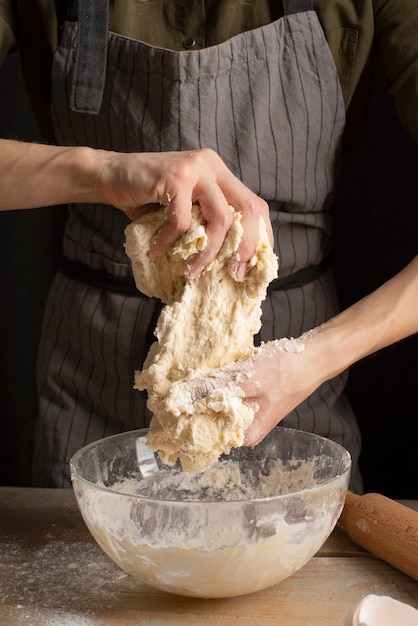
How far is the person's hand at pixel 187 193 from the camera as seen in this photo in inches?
40.0

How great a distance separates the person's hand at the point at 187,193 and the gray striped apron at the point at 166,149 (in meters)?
0.32

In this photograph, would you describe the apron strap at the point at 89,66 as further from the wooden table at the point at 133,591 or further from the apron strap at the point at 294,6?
the wooden table at the point at 133,591

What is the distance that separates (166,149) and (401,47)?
423 millimetres

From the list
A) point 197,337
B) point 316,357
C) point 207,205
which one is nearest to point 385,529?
point 316,357

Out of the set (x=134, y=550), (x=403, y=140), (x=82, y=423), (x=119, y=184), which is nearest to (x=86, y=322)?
(x=82, y=423)

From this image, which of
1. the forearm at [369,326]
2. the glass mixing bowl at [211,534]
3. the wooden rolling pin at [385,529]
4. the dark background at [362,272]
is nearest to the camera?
the glass mixing bowl at [211,534]

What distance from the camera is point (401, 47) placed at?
1371 mm

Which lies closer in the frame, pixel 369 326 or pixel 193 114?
pixel 369 326

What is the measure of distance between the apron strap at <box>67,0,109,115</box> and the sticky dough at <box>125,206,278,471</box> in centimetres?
38

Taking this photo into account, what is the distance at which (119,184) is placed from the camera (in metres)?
1.06

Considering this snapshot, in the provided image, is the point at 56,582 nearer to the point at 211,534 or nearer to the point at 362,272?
the point at 211,534

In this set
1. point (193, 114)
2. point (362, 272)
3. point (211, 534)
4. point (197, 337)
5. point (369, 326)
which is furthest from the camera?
point (362, 272)

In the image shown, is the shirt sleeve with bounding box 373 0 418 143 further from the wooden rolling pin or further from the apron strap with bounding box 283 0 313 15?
the wooden rolling pin

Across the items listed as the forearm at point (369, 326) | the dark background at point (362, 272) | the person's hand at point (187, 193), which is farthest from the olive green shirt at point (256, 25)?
the dark background at point (362, 272)
